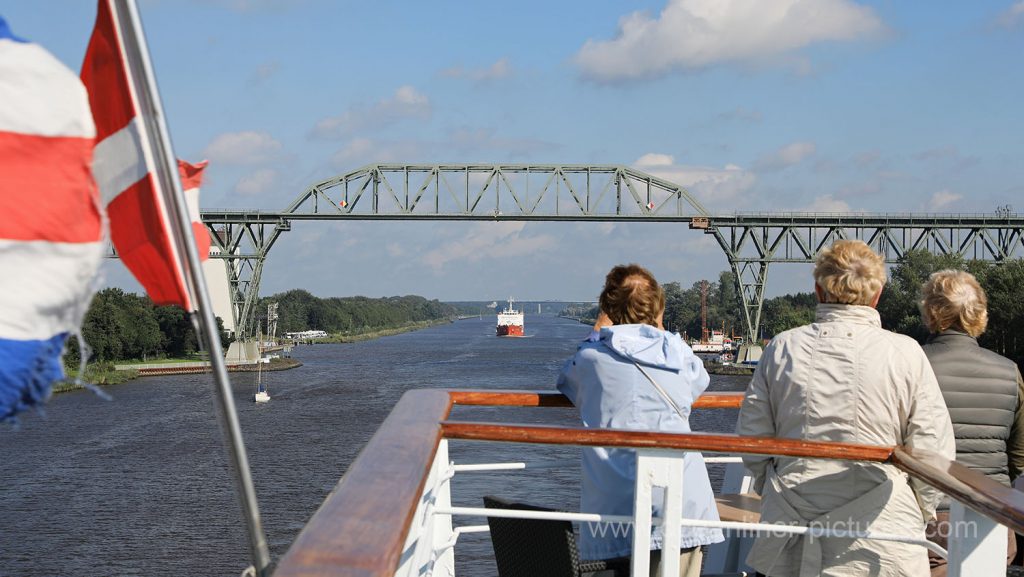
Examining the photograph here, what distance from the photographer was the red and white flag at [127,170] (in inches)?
84.3

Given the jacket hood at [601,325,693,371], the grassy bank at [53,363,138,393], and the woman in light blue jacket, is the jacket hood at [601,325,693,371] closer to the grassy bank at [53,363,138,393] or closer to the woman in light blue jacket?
the woman in light blue jacket

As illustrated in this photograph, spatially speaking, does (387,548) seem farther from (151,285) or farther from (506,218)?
(506,218)

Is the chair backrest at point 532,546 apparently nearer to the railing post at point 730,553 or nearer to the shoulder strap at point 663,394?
the shoulder strap at point 663,394

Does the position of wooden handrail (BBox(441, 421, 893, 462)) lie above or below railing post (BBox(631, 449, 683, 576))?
Result: above

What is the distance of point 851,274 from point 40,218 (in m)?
2.52

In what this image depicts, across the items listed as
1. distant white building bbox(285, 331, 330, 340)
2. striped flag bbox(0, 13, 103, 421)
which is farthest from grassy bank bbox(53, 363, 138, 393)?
distant white building bbox(285, 331, 330, 340)

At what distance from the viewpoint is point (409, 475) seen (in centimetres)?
254

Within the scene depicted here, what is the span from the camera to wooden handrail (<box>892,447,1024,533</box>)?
2.43 metres

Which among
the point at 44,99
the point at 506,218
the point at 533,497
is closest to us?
the point at 44,99

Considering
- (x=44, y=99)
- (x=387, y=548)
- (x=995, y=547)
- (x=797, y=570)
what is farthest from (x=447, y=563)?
(x=44, y=99)

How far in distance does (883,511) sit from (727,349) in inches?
4039

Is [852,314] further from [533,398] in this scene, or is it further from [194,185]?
[194,185]

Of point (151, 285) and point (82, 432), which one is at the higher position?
point (151, 285)

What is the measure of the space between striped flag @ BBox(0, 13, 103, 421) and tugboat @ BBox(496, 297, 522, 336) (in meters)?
159
